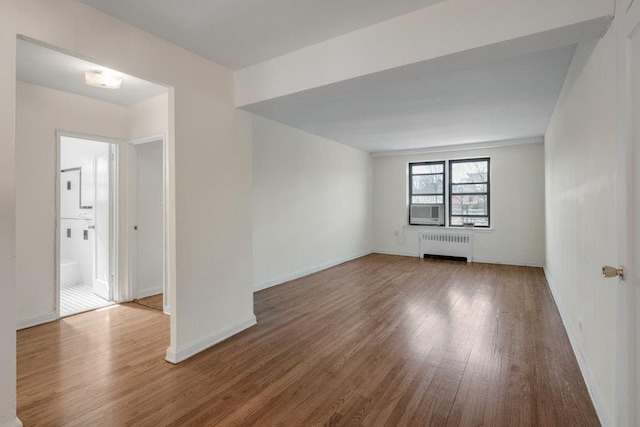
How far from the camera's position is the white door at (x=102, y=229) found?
13.7 feet

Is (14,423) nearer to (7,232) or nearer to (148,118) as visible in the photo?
(7,232)

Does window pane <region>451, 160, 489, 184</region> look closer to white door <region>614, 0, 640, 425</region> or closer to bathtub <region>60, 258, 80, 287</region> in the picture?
white door <region>614, 0, 640, 425</region>

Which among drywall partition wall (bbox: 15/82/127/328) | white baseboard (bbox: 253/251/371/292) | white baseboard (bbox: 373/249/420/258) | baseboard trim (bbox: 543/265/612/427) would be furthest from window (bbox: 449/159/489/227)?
drywall partition wall (bbox: 15/82/127/328)

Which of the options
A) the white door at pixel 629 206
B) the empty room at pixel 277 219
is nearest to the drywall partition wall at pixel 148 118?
the empty room at pixel 277 219

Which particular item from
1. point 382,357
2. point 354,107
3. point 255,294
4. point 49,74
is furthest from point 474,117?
point 49,74

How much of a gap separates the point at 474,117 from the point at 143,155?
4655 mm

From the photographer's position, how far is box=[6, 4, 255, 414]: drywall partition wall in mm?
1974

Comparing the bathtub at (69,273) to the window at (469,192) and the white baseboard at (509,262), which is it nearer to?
the window at (469,192)

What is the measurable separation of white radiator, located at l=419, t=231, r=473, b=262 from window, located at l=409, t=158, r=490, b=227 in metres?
0.31

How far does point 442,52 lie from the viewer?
2.07 meters

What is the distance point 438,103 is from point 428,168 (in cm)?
365

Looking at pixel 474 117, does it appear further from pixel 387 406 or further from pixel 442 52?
pixel 387 406

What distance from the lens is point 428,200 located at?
291 inches

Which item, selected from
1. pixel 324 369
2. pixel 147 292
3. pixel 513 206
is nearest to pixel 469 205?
pixel 513 206
